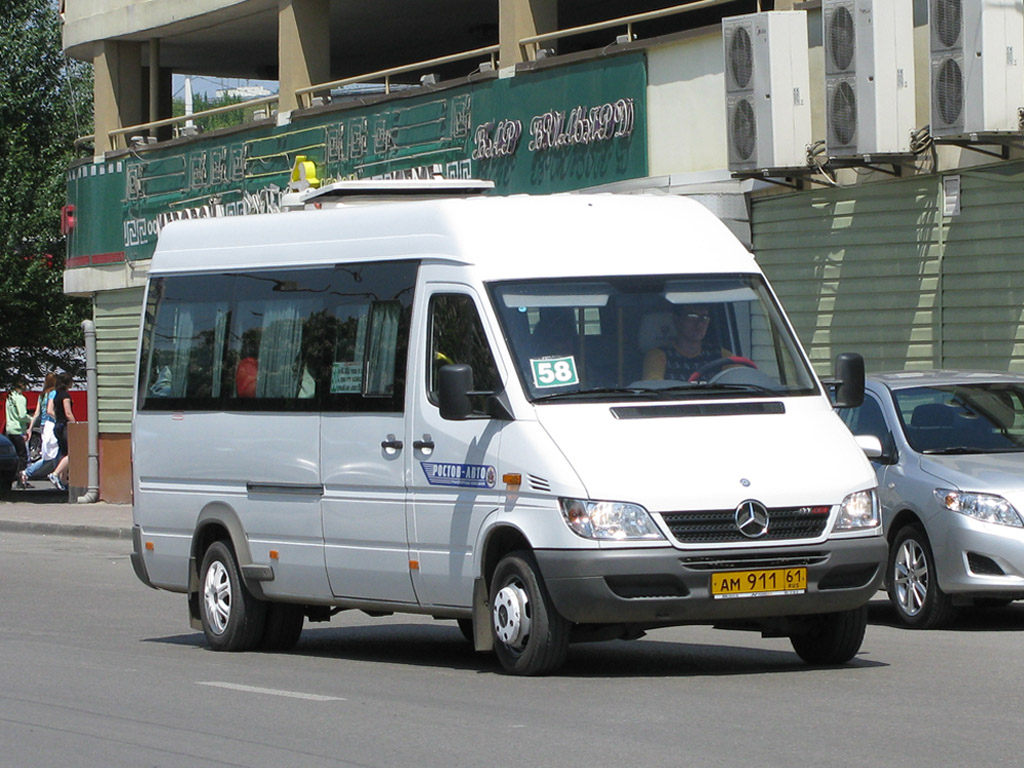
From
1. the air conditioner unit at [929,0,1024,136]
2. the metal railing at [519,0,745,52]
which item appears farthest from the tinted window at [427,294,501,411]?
the metal railing at [519,0,745,52]

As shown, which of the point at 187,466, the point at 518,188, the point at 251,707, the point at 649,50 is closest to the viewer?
the point at 251,707

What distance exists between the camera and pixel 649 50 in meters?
21.2

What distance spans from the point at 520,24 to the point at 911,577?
12142 millimetres

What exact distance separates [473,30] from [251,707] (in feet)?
74.3

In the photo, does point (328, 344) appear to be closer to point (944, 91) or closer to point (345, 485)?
point (345, 485)

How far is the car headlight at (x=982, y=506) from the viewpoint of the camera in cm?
1234

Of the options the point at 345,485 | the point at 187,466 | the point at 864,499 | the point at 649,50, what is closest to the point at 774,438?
the point at 864,499

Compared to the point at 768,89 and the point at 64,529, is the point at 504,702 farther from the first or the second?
the point at 64,529

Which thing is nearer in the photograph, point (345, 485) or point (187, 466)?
point (345, 485)

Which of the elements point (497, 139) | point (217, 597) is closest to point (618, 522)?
point (217, 597)

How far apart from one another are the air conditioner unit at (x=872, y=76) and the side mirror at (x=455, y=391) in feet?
28.3

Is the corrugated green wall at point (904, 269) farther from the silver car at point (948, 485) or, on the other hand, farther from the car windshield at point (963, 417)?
the car windshield at point (963, 417)

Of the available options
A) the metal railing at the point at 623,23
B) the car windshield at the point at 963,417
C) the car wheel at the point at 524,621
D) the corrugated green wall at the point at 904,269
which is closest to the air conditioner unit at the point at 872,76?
the corrugated green wall at the point at 904,269

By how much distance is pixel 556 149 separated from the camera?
22688mm
